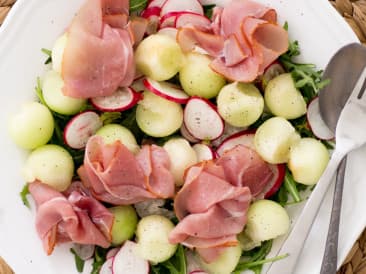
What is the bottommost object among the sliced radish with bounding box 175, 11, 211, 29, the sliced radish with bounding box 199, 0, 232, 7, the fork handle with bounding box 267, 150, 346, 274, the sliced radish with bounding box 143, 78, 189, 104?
the fork handle with bounding box 267, 150, 346, 274

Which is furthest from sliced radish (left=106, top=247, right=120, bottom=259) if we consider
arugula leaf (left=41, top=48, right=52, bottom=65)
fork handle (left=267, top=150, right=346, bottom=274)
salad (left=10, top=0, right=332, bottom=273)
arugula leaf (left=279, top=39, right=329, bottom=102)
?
arugula leaf (left=279, top=39, right=329, bottom=102)

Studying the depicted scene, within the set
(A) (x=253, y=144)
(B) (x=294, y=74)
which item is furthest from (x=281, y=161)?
(B) (x=294, y=74)

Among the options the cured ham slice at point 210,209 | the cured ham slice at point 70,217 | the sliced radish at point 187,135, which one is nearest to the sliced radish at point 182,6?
the sliced radish at point 187,135

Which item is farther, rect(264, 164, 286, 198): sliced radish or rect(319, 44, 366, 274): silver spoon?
rect(264, 164, 286, 198): sliced radish

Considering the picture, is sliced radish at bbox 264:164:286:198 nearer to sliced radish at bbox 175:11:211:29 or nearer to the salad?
the salad

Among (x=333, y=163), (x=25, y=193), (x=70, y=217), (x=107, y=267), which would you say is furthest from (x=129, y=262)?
(x=333, y=163)

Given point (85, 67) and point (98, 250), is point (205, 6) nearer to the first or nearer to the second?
point (85, 67)

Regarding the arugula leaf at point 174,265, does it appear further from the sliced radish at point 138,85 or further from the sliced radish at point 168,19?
the sliced radish at point 168,19
